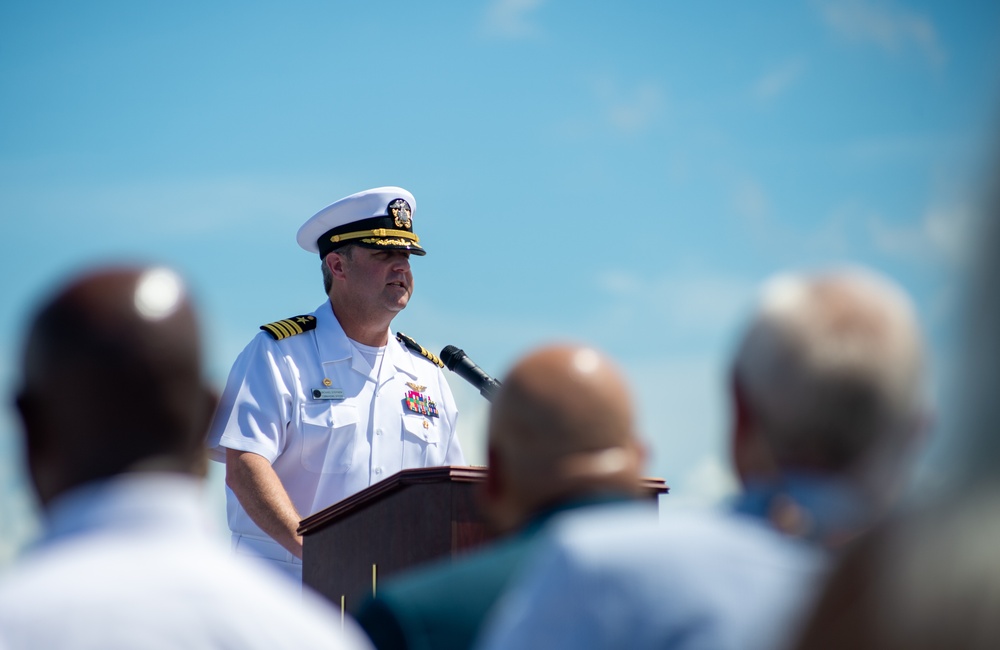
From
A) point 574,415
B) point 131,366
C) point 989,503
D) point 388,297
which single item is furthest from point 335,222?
point 989,503

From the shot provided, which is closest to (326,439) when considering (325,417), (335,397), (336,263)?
(325,417)

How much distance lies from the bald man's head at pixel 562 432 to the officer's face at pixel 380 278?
3661 millimetres

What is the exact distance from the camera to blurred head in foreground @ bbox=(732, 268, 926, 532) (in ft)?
5.70

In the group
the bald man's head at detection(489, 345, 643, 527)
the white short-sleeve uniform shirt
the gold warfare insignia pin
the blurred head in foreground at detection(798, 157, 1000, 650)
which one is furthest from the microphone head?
the blurred head in foreground at detection(798, 157, 1000, 650)

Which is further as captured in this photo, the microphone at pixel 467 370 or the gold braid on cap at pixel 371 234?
the gold braid on cap at pixel 371 234

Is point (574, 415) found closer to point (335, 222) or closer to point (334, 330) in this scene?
point (334, 330)

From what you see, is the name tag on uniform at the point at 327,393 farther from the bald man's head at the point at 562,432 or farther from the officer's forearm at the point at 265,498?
the bald man's head at the point at 562,432

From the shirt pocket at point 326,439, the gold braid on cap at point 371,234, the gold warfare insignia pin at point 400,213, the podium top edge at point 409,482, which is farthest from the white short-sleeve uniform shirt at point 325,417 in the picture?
the podium top edge at point 409,482

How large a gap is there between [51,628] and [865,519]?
102 cm

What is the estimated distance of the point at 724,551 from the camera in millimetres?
1611

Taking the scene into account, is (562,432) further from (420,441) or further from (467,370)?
(420,441)

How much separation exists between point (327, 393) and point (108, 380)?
3.92 meters

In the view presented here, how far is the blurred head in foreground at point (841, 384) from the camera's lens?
1.74 metres

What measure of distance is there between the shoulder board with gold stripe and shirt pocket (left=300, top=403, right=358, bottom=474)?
78cm
